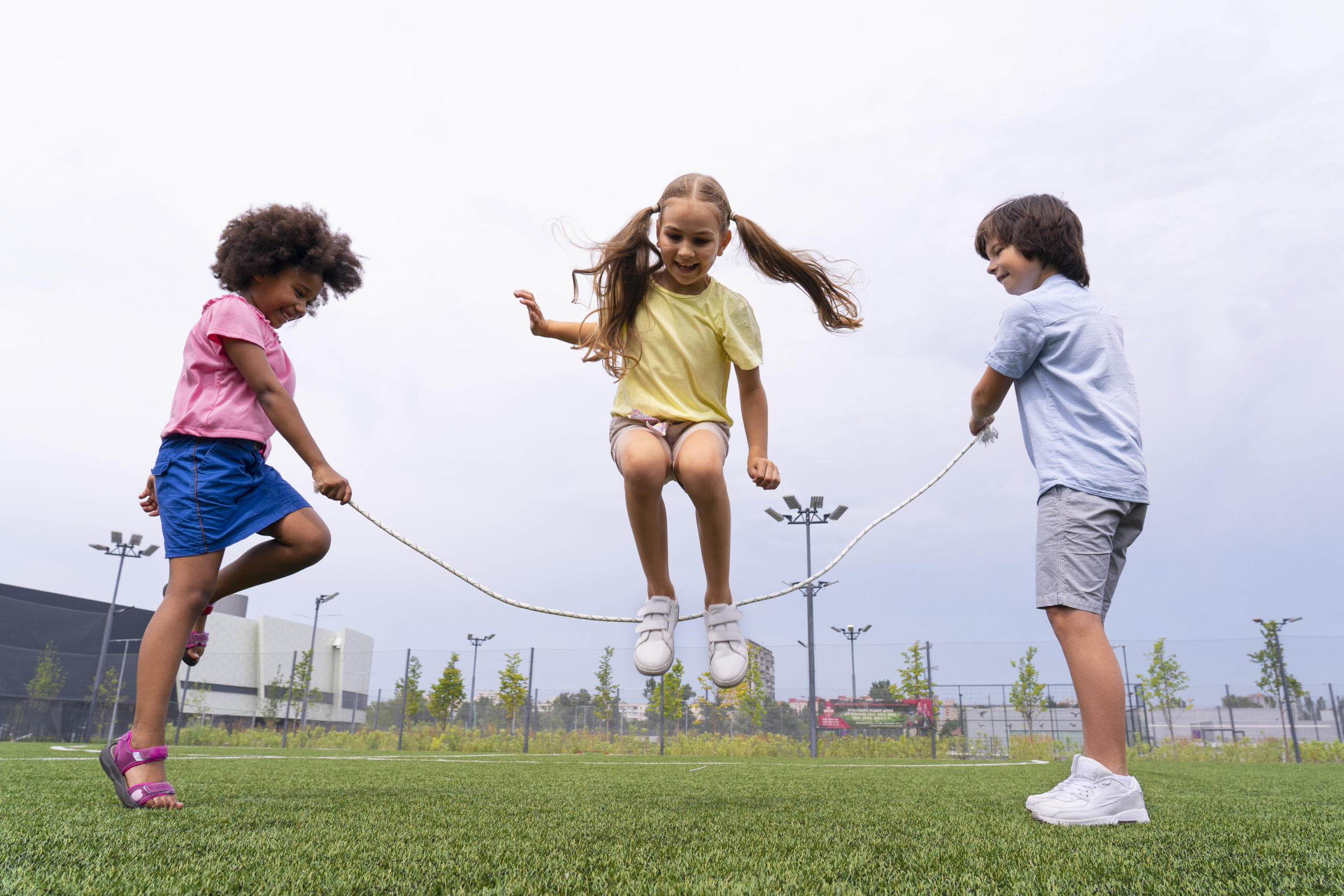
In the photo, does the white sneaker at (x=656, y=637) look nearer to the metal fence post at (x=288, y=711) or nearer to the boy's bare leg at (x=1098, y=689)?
the boy's bare leg at (x=1098, y=689)

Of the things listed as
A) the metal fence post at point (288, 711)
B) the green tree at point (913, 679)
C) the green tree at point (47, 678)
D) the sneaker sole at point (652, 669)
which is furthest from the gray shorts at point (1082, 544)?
the green tree at point (47, 678)

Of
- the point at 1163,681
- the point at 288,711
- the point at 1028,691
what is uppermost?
the point at 1163,681

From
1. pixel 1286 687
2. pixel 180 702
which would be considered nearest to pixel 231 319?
pixel 1286 687

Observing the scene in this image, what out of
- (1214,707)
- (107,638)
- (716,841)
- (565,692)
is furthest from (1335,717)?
(107,638)

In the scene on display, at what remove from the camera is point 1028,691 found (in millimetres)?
21453

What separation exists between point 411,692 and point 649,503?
22313 millimetres

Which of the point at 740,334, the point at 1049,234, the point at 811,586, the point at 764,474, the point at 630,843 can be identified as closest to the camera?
→ the point at 630,843

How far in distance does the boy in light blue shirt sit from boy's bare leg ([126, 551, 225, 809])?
289 centimetres

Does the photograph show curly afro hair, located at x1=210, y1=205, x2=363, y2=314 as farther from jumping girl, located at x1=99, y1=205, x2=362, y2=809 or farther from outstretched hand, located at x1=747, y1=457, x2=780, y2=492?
outstretched hand, located at x1=747, y1=457, x2=780, y2=492

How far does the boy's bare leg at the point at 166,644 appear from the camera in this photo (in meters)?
2.78

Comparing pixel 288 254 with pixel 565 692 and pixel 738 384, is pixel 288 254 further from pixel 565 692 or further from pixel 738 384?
pixel 565 692

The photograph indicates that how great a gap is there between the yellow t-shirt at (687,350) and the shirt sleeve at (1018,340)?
0.98 m

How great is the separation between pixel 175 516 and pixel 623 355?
1759 millimetres

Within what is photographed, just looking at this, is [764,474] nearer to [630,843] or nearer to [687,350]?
[687,350]
